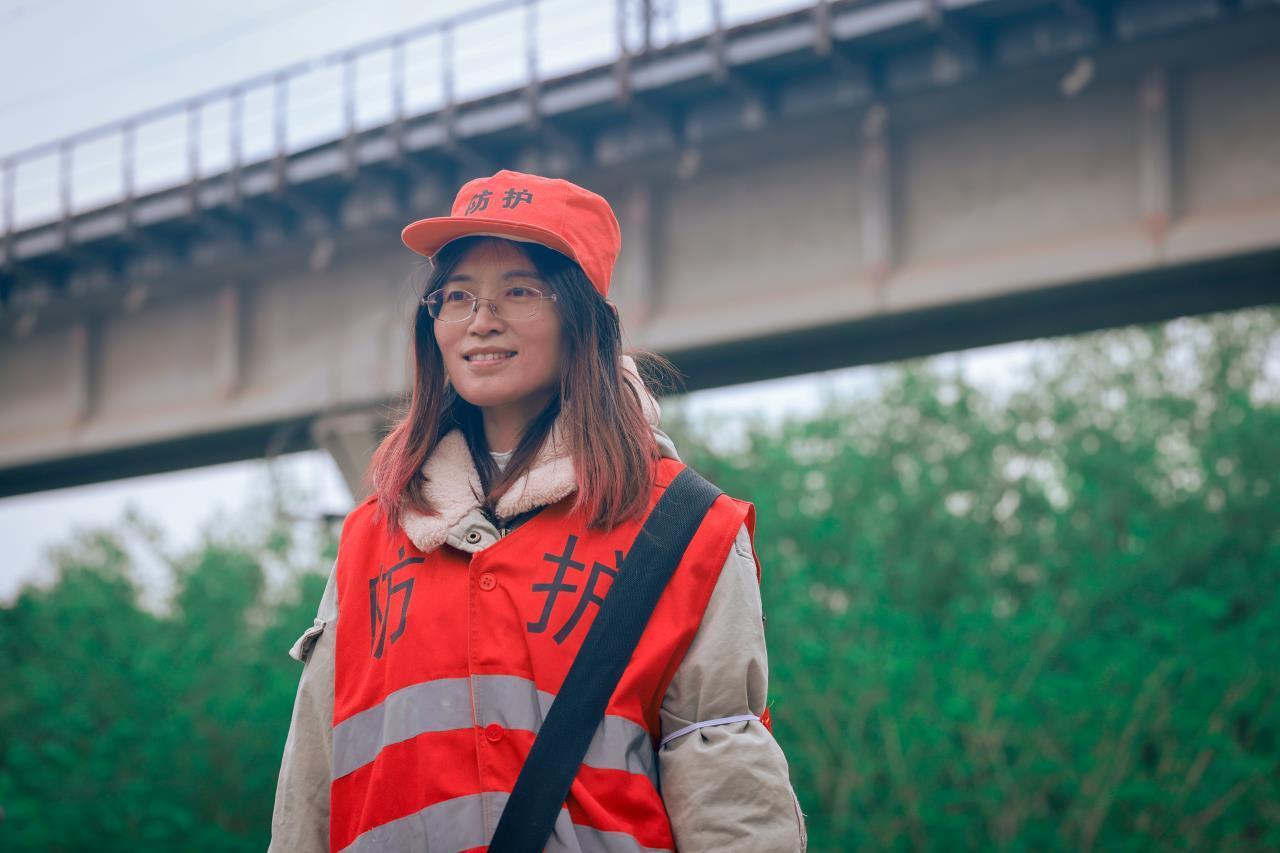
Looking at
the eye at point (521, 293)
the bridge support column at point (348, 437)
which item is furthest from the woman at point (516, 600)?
the bridge support column at point (348, 437)

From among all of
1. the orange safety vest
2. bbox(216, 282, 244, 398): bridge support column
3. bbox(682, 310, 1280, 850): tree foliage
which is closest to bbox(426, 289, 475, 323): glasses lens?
the orange safety vest

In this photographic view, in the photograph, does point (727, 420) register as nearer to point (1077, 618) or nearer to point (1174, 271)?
point (1077, 618)

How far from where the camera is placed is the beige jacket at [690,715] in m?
2.29

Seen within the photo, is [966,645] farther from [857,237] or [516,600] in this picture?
[516,600]

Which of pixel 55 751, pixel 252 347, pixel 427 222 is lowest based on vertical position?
pixel 55 751

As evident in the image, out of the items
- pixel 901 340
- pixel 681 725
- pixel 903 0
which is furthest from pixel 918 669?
pixel 681 725

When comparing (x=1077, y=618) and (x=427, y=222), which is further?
(x=1077, y=618)

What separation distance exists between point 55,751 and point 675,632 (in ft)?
63.5

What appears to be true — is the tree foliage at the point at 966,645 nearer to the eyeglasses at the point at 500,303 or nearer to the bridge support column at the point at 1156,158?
the bridge support column at the point at 1156,158

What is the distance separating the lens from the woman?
229 cm

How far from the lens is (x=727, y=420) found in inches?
1161

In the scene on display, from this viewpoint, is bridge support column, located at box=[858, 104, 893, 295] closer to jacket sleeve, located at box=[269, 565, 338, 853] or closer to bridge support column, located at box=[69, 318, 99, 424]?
jacket sleeve, located at box=[269, 565, 338, 853]

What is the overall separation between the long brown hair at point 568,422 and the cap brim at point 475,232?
42 mm

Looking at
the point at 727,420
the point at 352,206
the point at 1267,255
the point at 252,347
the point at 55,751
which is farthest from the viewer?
the point at 727,420
